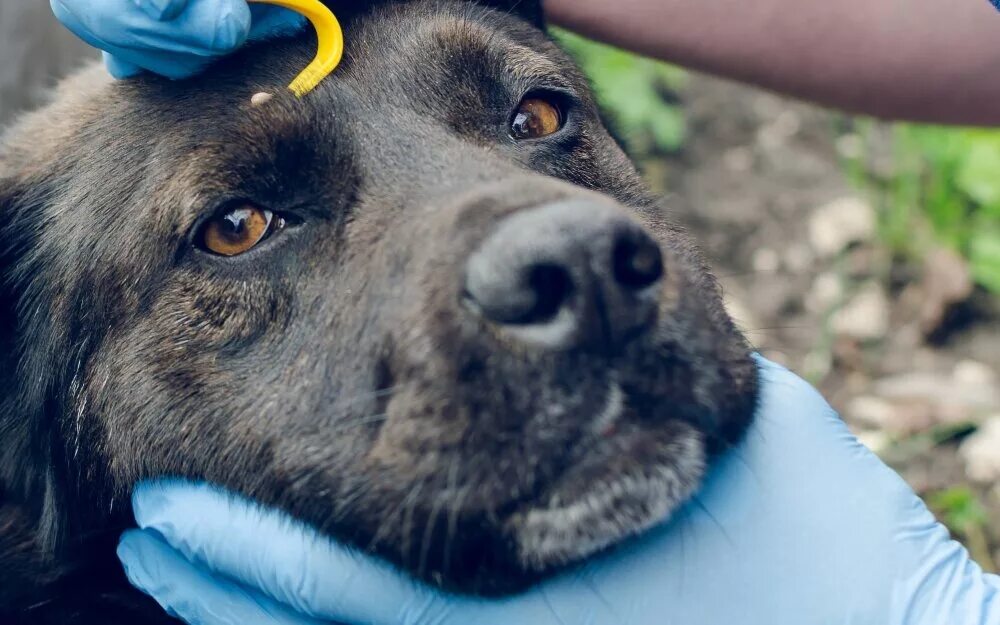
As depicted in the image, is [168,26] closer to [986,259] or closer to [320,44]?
[320,44]

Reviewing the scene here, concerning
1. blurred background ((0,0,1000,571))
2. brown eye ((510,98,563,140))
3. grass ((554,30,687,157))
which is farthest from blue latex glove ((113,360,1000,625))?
grass ((554,30,687,157))

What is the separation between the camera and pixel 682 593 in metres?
2.58

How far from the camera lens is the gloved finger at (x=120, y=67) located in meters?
2.88

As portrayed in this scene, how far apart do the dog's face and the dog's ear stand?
10 cm

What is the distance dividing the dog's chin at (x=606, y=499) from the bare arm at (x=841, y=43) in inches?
79.7

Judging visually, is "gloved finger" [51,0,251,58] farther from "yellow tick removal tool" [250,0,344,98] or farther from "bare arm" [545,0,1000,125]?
"bare arm" [545,0,1000,125]

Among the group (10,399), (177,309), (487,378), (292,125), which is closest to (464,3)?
(292,125)

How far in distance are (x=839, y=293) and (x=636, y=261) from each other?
3.61 metres

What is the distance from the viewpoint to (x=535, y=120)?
3.03 metres

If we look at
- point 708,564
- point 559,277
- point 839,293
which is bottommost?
point 839,293

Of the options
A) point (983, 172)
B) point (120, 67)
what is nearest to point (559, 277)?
point (120, 67)

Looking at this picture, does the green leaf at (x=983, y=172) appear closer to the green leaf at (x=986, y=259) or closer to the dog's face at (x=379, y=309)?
the green leaf at (x=986, y=259)

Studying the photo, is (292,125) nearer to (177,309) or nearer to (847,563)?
(177,309)

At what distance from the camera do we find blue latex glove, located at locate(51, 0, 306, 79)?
2568 mm
